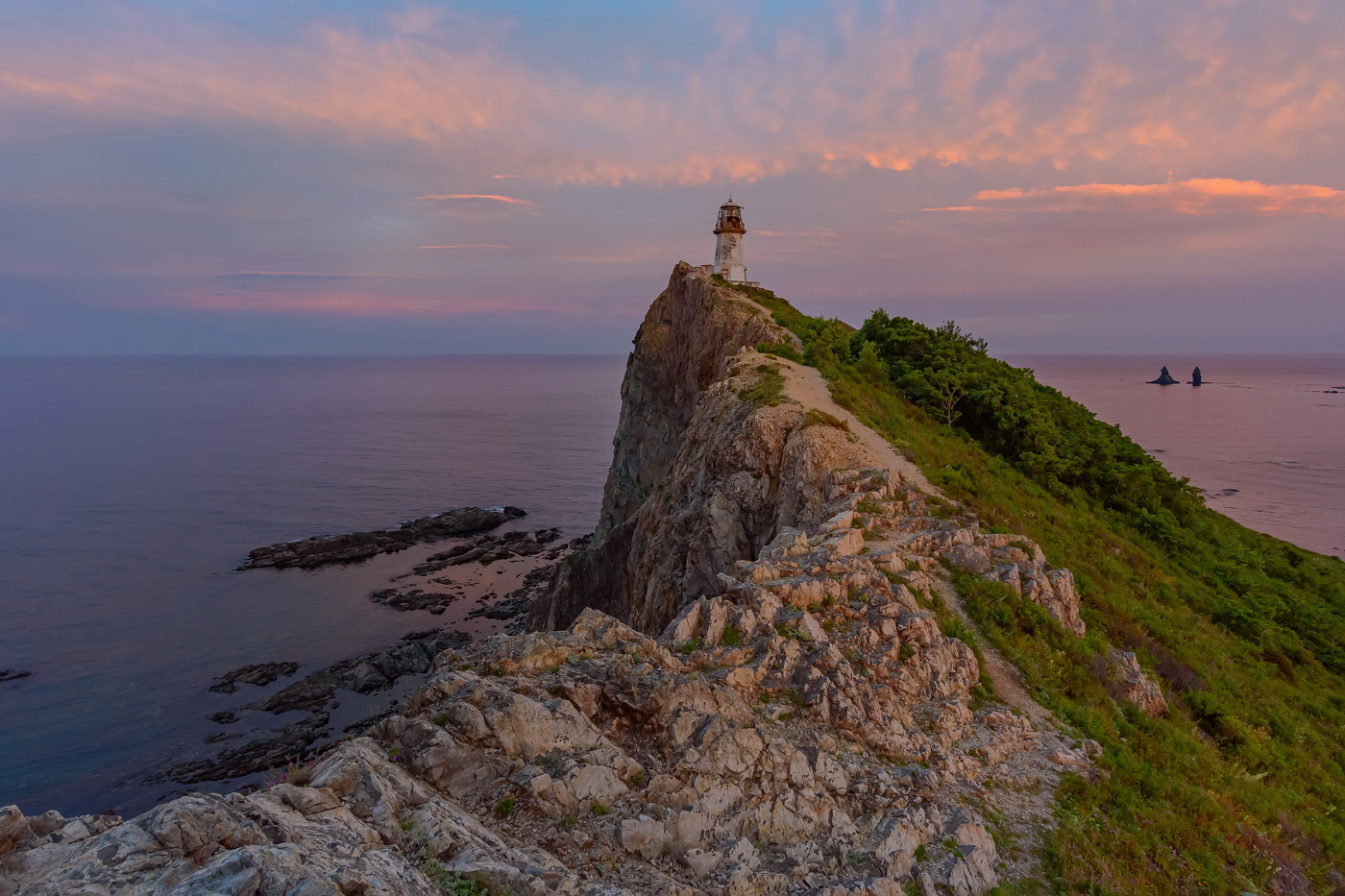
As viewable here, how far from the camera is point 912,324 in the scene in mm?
36125

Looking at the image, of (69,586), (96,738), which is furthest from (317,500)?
(96,738)

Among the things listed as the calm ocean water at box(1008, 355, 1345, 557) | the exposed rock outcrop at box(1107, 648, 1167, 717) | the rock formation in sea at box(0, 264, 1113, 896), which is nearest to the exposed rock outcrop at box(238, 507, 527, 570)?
the rock formation in sea at box(0, 264, 1113, 896)

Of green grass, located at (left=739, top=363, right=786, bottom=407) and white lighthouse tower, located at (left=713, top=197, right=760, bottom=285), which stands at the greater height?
white lighthouse tower, located at (left=713, top=197, right=760, bottom=285)

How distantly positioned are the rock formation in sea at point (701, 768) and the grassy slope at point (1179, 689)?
24.9 inches

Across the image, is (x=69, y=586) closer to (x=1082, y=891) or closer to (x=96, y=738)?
(x=96, y=738)

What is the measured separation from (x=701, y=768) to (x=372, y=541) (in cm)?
5261

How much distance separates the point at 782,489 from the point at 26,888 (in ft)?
56.0

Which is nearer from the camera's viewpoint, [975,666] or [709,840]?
[709,840]

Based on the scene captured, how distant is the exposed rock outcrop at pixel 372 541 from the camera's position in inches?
1941

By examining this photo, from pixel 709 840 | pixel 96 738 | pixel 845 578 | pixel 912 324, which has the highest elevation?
pixel 912 324

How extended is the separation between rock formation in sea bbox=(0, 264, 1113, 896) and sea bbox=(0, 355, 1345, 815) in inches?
1110

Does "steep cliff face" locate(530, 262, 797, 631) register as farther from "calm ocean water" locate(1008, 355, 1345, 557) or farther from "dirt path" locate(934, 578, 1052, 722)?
"calm ocean water" locate(1008, 355, 1345, 557)

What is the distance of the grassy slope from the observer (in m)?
8.80

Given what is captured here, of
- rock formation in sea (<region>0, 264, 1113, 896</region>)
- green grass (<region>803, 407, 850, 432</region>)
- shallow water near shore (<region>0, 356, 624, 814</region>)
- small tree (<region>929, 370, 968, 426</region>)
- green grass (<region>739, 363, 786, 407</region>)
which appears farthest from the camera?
shallow water near shore (<region>0, 356, 624, 814</region>)
